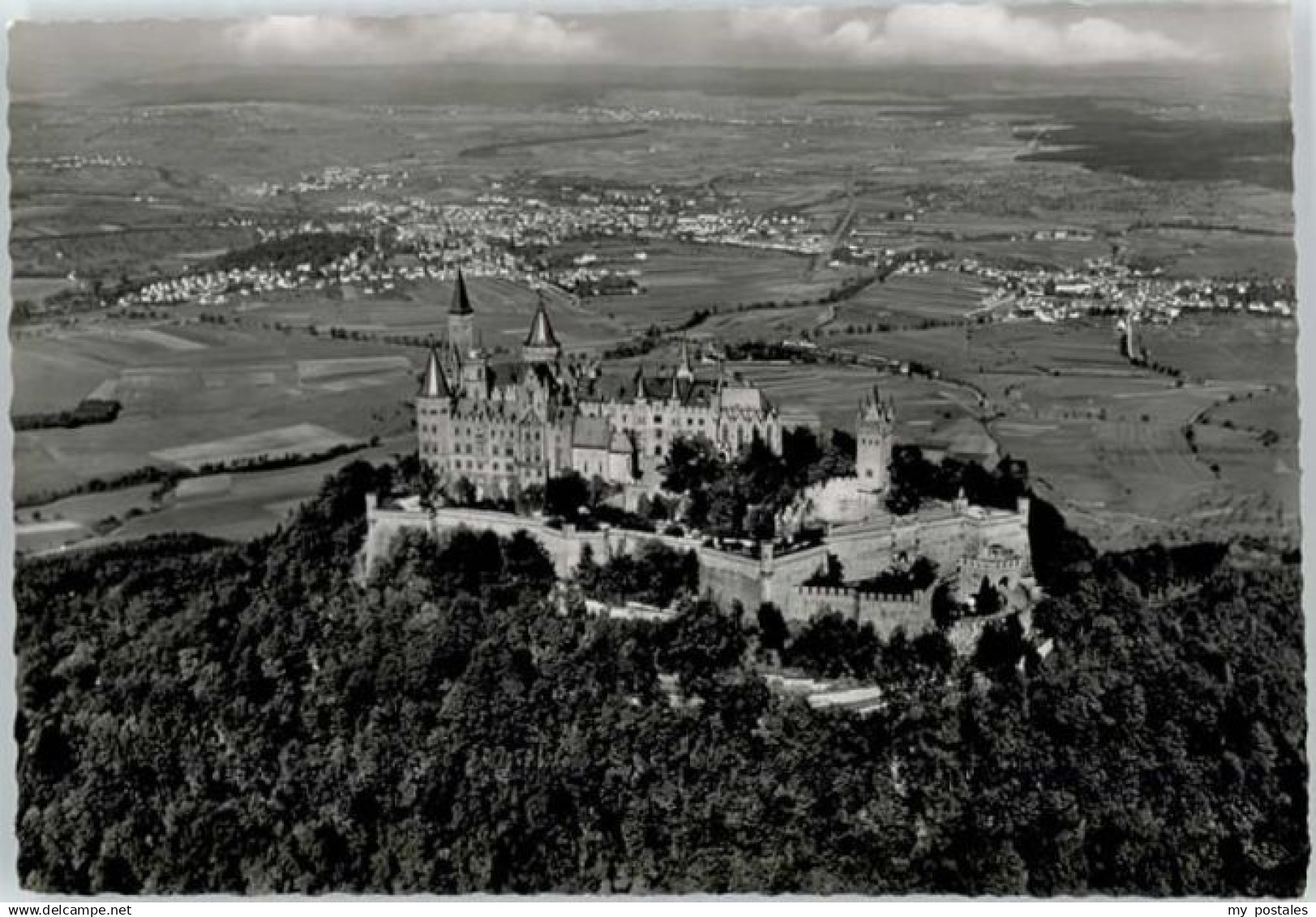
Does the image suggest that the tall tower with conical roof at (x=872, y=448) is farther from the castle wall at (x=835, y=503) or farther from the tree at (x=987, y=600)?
the tree at (x=987, y=600)

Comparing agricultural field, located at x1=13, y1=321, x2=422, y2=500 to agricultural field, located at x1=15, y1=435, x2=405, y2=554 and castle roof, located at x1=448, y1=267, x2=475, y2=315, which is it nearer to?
agricultural field, located at x1=15, y1=435, x2=405, y2=554

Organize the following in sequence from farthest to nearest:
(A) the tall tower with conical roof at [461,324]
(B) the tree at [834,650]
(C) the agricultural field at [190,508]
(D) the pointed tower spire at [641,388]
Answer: (A) the tall tower with conical roof at [461,324] < (C) the agricultural field at [190,508] < (D) the pointed tower spire at [641,388] < (B) the tree at [834,650]

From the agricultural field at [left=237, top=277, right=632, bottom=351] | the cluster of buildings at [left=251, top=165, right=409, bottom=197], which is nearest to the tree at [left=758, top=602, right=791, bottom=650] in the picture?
the agricultural field at [left=237, top=277, right=632, bottom=351]

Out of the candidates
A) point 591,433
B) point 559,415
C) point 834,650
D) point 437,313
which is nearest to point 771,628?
point 834,650

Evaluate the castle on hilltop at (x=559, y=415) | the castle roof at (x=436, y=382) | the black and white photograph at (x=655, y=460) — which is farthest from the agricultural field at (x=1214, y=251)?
the castle roof at (x=436, y=382)

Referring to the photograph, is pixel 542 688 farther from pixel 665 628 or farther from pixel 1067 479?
pixel 1067 479

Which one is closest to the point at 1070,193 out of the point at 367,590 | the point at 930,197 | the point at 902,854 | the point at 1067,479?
the point at 930,197
